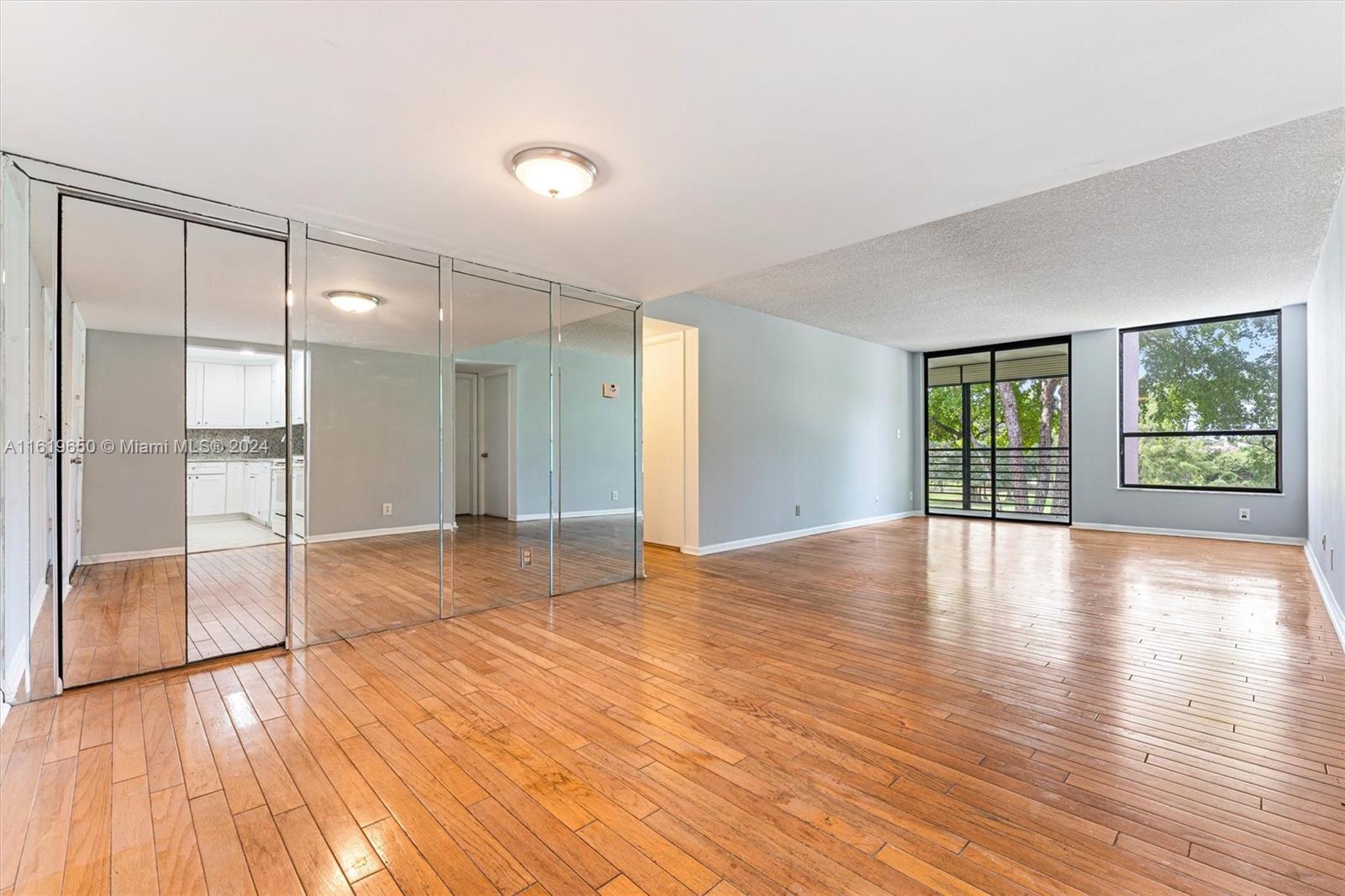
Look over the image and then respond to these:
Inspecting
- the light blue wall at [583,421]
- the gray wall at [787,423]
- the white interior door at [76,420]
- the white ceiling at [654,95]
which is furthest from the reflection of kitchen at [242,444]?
the gray wall at [787,423]

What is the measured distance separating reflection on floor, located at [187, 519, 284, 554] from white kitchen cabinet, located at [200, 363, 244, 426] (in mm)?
657

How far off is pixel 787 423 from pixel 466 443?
3.80 m

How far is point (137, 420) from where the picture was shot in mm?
3182

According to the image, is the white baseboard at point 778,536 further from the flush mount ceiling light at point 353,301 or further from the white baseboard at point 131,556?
the white baseboard at point 131,556

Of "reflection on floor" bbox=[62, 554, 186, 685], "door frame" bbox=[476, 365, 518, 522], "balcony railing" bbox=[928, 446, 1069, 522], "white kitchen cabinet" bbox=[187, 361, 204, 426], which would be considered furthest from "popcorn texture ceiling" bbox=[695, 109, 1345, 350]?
"reflection on floor" bbox=[62, 554, 186, 685]

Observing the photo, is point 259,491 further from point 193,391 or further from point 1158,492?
point 1158,492

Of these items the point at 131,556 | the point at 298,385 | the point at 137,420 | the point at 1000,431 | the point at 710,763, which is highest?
the point at 298,385

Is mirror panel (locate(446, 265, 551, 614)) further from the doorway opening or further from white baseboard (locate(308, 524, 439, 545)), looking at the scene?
the doorway opening

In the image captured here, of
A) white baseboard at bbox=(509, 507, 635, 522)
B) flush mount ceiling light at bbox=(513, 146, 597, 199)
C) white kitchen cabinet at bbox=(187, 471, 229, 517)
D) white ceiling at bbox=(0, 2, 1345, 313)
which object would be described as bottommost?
white baseboard at bbox=(509, 507, 635, 522)

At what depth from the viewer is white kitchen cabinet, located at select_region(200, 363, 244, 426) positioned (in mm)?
3115

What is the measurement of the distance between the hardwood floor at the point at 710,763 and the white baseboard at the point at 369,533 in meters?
0.62

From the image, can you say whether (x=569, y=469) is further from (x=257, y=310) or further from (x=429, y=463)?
(x=257, y=310)

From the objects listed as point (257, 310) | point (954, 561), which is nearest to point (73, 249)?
→ point (257, 310)

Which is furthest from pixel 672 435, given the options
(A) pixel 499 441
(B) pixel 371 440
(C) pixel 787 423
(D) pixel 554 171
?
(D) pixel 554 171
